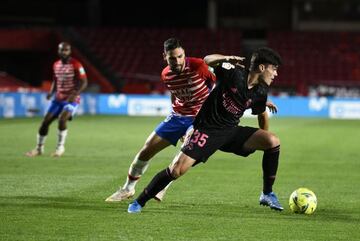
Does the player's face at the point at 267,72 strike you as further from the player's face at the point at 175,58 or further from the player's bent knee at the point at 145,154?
the player's bent knee at the point at 145,154

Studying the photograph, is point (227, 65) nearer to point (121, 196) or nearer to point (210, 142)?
point (210, 142)

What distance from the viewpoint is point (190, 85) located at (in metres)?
9.68

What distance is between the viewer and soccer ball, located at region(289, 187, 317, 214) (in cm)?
904

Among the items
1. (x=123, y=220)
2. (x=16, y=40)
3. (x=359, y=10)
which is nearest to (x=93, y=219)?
(x=123, y=220)

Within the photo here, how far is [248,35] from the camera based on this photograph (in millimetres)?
46156

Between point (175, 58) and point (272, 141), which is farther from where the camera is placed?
point (272, 141)

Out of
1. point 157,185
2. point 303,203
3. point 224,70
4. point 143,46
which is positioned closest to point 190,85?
point 224,70

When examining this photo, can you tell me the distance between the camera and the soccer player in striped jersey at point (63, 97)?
1623 centimetres

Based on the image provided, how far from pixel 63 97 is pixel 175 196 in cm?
649

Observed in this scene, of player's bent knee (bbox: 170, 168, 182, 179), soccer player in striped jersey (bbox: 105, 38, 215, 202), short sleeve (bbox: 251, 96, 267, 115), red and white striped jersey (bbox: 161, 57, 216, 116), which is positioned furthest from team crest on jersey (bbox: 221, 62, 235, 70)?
player's bent knee (bbox: 170, 168, 182, 179)

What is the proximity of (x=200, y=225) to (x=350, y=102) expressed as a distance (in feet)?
90.2

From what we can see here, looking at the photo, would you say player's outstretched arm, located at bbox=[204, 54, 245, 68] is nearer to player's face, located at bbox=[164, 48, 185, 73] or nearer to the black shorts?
player's face, located at bbox=[164, 48, 185, 73]

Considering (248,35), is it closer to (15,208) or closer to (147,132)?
(147,132)

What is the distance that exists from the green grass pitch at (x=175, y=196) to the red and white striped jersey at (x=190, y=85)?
1.16 metres
